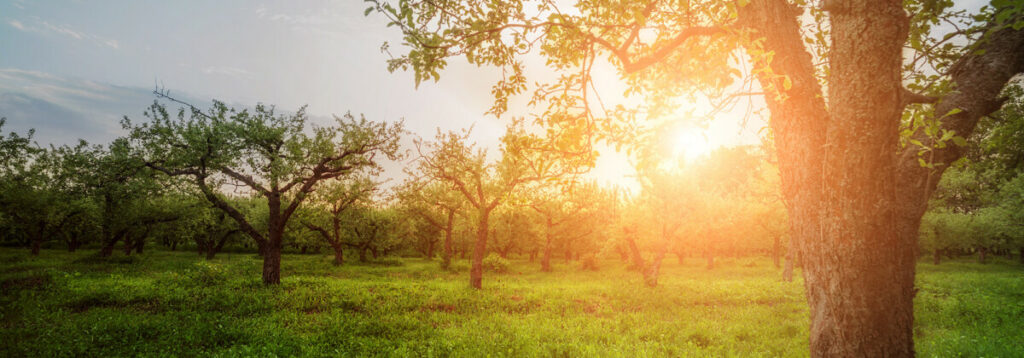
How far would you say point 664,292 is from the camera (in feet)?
69.3

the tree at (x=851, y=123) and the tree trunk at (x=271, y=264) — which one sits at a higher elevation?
the tree at (x=851, y=123)

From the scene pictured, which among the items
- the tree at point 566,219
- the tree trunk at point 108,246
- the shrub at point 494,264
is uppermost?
the tree at point 566,219

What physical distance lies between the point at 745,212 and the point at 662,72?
3675cm

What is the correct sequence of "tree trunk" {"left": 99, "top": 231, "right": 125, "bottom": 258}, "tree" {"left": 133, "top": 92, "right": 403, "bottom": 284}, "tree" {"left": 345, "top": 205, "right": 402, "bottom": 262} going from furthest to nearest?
"tree" {"left": 345, "top": 205, "right": 402, "bottom": 262} < "tree trunk" {"left": 99, "top": 231, "right": 125, "bottom": 258} < "tree" {"left": 133, "top": 92, "right": 403, "bottom": 284}

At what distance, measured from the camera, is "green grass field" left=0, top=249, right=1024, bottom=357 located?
33.4 ft

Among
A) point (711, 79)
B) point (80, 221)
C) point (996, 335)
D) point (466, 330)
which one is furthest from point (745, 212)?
point (80, 221)

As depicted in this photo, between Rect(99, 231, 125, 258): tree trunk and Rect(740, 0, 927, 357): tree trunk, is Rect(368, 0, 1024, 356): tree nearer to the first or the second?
Rect(740, 0, 927, 357): tree trunk

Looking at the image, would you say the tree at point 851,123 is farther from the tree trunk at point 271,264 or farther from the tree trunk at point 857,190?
the tree trunk at point 271,264

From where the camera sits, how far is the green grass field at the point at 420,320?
401 inches

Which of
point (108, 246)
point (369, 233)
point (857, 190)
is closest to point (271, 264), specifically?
point (857, 190)

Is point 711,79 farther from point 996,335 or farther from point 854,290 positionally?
point 996,335

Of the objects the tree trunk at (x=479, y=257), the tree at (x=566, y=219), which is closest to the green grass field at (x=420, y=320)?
the tree trunk at (x=479, y=257)

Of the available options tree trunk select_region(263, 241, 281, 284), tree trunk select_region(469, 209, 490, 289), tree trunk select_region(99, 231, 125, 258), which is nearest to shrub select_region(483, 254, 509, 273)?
tree trunk select_region(469, 209, 490, 289)

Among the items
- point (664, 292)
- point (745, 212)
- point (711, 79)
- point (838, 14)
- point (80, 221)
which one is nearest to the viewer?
point (838, 14)
